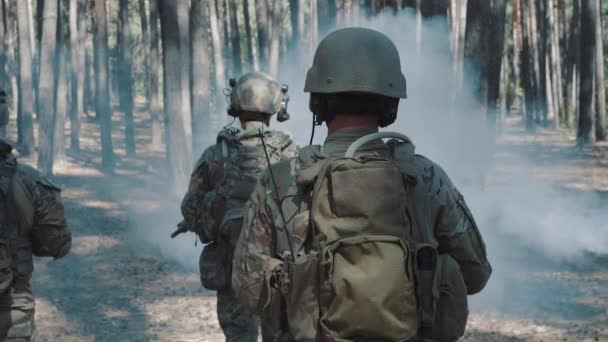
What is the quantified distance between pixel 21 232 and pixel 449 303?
2.14 metres

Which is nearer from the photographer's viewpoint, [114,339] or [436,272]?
[436,272]

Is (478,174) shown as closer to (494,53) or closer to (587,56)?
(494,53)

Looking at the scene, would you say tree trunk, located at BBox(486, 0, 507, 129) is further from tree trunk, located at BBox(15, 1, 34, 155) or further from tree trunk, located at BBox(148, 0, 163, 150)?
tree trunk, located at BBox(148, 0, 163, 150)

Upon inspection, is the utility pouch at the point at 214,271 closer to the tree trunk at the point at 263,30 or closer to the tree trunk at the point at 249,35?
the tree trunk at the point at 263,30

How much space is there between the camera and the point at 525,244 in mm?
11555

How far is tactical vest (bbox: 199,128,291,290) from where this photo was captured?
5.23 metres

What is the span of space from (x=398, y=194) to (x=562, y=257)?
856 cm

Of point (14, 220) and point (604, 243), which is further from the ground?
point (14, 220)

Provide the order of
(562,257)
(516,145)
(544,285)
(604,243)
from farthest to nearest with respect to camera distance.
A: (516,145)
(604,243)
(562,257)
(544,285)

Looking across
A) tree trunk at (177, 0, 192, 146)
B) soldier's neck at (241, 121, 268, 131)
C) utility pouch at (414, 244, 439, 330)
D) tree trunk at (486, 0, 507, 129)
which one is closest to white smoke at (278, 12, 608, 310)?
tree trunk at (486, 0, 507, 129)

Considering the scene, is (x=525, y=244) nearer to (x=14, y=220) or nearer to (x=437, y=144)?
(x=437, y=144)

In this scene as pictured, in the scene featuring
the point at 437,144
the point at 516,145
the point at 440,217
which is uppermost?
the point at 440,217

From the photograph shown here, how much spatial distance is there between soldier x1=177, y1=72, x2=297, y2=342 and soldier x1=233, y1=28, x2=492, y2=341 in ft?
7.40

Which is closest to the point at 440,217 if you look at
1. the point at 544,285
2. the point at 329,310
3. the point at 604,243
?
the point at 329,310
